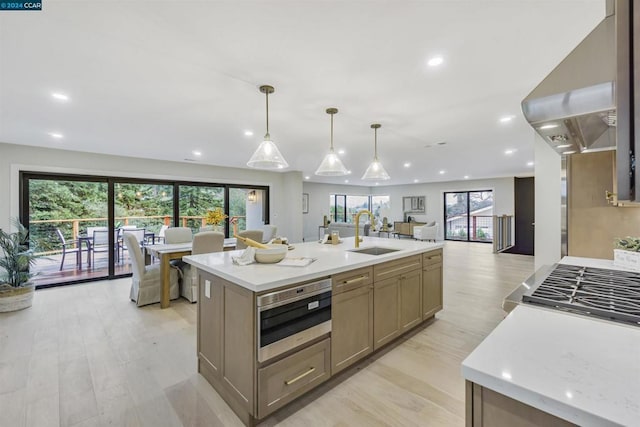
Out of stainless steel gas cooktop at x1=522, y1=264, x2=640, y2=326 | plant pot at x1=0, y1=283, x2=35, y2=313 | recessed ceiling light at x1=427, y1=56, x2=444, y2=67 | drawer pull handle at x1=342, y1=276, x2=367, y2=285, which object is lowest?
plant pot at x1=0, y1=283, x2=35, y2=313

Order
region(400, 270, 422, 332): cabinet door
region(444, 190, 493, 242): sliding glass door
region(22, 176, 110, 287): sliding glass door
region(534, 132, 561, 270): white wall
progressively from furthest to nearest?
region(444, 190, 493, 242): sliding glass door < region(22, 176, 110, 287): sliding glass door < region(534, 132, 561, 270): white wall < region(400, 270, 422, 332): cabinet door

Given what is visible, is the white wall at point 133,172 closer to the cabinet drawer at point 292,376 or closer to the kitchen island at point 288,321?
the kitchen island at point 288,321

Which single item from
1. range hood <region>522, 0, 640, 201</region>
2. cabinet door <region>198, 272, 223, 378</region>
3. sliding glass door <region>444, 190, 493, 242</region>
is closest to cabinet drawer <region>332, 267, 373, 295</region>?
cabinet door <region>198, 272, 223, 378</region>

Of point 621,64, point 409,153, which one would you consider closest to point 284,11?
point 621,64

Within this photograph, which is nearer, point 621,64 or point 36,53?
point 621,64

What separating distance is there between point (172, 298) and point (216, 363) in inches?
101

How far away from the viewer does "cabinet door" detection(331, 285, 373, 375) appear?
6.68ft

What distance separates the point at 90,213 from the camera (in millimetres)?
5055

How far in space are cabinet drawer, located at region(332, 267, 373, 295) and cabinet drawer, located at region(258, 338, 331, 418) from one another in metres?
0.38

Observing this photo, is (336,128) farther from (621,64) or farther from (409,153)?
(621,64)

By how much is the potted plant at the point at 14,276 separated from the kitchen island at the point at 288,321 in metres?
3.39

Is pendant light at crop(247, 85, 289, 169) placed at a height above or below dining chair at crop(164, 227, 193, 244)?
above

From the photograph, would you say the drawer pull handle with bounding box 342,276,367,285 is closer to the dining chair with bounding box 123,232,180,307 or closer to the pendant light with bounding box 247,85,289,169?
the pendant light with bounding box 247,85,289,169

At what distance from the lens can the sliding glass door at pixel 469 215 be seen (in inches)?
413
